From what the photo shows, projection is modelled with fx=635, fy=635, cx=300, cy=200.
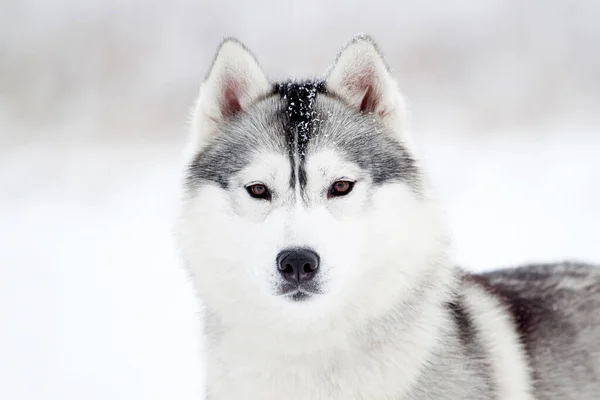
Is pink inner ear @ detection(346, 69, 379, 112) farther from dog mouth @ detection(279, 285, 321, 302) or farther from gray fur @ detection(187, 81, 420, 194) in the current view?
dog mouth @ detection(279, 285, 321, 302)

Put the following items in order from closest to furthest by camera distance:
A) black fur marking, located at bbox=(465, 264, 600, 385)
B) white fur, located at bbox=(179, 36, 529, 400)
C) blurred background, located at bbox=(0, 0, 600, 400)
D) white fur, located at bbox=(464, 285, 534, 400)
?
white fur, located at bbox=(179, 36, 529, 400)
white fur, located at bbox=(464, 285, 534, 400)
black fur marking, located at bbox=(465, 264, 600, 385)
blurred background, located at bbox=(0, 0, 600, 400)

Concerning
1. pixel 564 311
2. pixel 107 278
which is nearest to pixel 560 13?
pixel 107 278

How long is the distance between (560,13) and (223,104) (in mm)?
11260

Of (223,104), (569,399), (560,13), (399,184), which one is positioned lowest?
(569,399)

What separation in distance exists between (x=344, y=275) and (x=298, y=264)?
0.17m

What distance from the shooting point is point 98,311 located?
4.96 metres

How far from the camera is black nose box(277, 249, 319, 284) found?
1.87m

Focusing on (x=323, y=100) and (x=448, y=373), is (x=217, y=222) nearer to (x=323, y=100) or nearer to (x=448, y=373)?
(x=323, y=100)

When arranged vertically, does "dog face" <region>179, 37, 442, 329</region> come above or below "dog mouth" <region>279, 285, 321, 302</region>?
above

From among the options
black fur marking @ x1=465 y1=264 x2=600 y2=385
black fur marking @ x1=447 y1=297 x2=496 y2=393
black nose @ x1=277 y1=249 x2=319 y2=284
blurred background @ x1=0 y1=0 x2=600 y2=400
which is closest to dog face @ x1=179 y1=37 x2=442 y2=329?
black nose @ x1=277 y1=249 x2=319 y2=284

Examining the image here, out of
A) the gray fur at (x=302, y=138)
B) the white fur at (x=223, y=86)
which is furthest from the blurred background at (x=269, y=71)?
the gray fur at (x=302, y=138)

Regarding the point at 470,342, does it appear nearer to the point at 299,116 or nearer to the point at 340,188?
the point at 340,188

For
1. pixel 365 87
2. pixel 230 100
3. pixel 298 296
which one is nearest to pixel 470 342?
pixel 298 296

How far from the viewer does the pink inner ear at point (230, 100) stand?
241 centimetres
